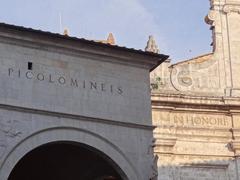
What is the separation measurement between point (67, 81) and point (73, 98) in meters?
0.48

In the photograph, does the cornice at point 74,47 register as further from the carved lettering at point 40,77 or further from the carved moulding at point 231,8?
the carved moulding at point 231,8

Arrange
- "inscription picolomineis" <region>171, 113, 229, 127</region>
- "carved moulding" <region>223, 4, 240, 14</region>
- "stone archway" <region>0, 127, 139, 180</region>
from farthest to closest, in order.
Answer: "carved moulding" <region>223, 4, 240, 14</region>, "inscription picolomineis" <region>171, 113, 229, 127</region>, "stone archway" <region>0, 127, 139, 180</region>

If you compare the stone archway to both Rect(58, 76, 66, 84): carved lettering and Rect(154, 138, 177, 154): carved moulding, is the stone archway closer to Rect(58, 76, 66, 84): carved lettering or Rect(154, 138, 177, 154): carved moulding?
Rect(58, 76, 66, 84): carved lettering

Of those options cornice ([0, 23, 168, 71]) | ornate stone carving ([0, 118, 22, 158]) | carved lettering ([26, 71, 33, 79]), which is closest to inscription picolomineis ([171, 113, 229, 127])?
cornice ([0, 23, 168, 71])

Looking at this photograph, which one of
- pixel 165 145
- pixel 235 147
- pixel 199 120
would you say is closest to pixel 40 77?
pixel 165 145

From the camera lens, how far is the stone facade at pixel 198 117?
107ft

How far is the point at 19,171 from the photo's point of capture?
21469 mm

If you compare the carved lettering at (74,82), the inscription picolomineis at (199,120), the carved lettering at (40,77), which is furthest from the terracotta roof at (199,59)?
the carved lettering at (40,77)

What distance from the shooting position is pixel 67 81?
18578mm

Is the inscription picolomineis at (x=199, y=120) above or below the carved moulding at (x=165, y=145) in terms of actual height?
above

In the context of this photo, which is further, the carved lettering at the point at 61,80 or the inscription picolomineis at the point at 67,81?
the carved lettering at the point at 61,80

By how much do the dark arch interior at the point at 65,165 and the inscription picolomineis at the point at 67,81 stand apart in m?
1.57

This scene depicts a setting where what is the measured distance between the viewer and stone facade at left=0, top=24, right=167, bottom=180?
17.6 metres

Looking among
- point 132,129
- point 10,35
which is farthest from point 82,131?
point 10,35
